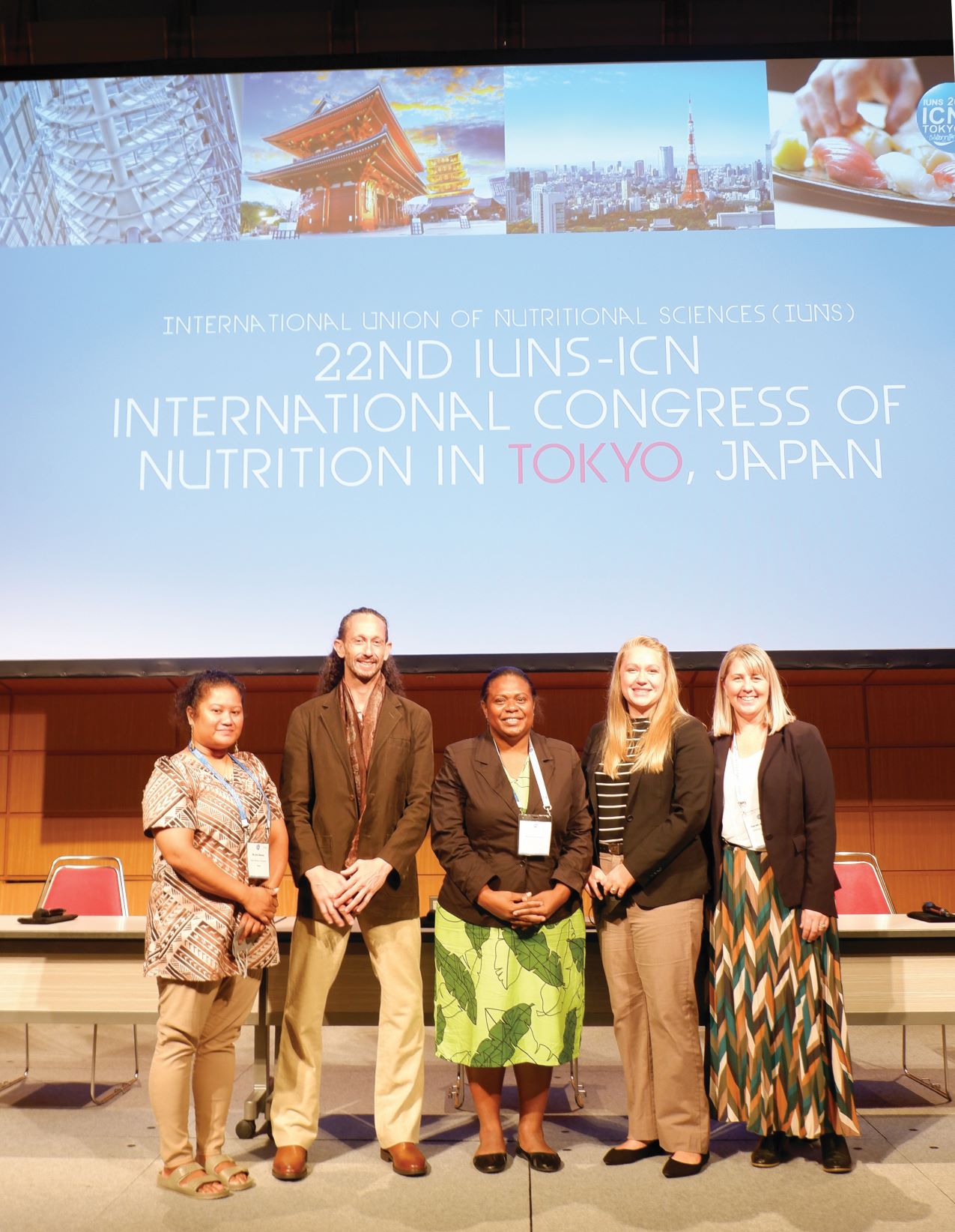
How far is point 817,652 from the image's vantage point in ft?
13.4

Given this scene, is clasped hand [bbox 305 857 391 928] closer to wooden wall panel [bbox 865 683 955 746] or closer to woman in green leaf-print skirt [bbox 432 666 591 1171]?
woman in green leaf-print skirt [bbox 432 666 591 1171]

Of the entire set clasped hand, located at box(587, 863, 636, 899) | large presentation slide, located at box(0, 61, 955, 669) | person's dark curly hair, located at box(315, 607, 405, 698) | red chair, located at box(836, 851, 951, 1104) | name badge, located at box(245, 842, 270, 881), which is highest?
large presentation slide, located at box(0, 61, 955, 669)

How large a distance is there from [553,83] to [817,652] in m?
2.69

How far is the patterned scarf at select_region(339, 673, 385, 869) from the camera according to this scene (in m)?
2.90

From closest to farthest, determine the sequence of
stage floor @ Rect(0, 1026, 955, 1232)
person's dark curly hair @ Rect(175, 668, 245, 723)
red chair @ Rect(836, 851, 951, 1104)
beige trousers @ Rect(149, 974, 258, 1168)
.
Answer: stage floor @ Rect(0, 1026, 955, 1232) < beige trousers @ Rect(149, 974, 258, 1168) < person's dark curly hair @ Rect(175, 668, 245, 723) < red chair @ Rect(836, 851, 951, 1104)

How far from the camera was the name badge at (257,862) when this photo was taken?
2717mm

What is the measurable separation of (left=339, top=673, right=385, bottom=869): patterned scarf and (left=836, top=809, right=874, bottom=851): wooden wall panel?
10.9ft

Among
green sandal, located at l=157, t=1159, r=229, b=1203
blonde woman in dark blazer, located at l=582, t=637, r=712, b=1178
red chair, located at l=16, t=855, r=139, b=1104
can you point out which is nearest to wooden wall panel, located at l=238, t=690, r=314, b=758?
red chair, located at l=16, t=855, r=139, b=1104

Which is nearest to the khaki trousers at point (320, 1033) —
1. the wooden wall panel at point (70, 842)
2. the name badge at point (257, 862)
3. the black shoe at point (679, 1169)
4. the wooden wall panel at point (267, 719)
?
the name badge at point (257, 862)

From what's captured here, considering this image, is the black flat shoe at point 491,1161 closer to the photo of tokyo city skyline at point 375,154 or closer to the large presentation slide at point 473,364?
the large presentation slide at point 473,364

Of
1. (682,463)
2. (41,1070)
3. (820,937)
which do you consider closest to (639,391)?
(682,463)

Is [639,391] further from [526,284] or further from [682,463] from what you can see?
[526,284]

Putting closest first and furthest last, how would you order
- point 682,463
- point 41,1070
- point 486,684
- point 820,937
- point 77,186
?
point 820,937
point 486,684
point 41,1070
point 682,463
point 77,186

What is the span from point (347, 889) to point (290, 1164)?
27.7 inches
